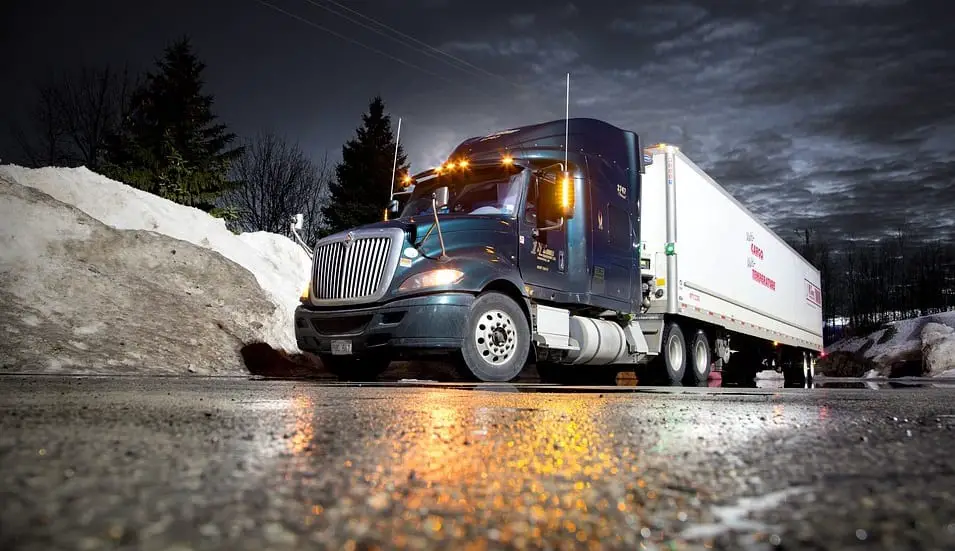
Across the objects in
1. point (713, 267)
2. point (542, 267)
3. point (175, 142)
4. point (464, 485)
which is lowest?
point (464, 485)

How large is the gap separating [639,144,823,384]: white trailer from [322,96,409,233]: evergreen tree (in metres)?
24.9

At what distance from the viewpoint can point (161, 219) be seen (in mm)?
19406

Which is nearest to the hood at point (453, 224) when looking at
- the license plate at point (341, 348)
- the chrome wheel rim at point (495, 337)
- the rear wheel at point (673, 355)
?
the chrome wheel rim at point (495, 337)

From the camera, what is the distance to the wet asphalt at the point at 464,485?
3.24 feet

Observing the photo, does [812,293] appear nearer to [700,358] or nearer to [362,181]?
[700,358]

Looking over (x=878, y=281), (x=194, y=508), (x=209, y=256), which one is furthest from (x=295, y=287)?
(x=878, y=281)

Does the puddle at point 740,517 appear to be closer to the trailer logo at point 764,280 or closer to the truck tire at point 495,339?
the truck tire at point 495,339

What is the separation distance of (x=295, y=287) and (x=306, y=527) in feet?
64.0

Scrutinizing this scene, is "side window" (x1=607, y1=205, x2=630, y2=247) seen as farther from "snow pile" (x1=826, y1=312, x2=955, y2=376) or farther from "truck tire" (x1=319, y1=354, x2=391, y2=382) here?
"snow pile" (x1=826, y1=312, x2=955, y2=376)

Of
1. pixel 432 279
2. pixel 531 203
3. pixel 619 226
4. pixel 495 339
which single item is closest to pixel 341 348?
pixel 432 279

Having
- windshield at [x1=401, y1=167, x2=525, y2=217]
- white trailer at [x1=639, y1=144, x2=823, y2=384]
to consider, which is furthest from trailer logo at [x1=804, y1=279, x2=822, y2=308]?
windshield at [x1=401, y1=167, x2=525, y2=217]

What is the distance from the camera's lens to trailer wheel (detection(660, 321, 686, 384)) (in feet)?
40.2

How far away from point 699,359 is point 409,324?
708 cm

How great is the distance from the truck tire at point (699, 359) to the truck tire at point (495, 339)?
16.9ft
